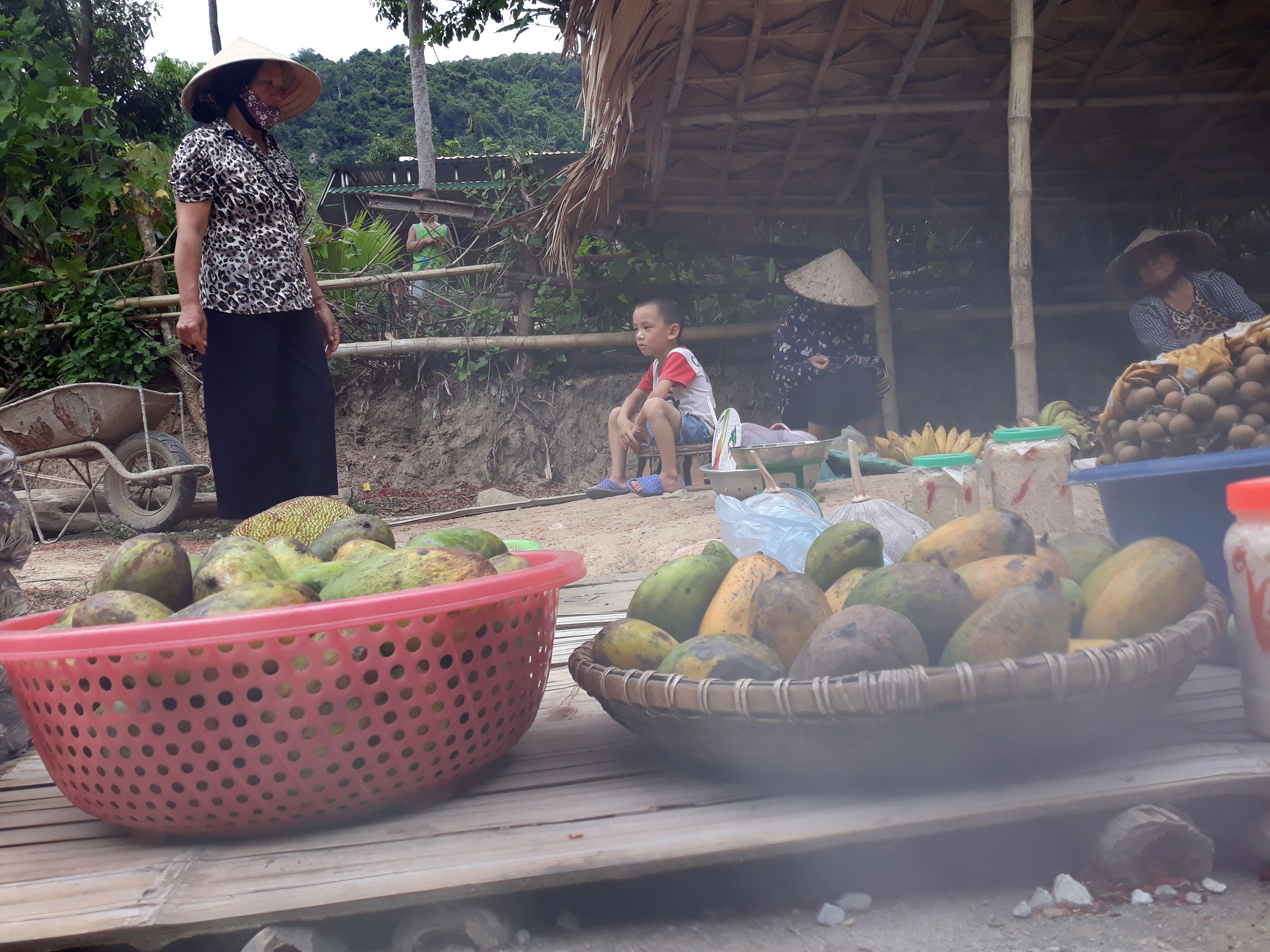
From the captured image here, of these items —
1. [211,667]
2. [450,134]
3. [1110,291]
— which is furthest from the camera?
[450,134]

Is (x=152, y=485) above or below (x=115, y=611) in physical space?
below

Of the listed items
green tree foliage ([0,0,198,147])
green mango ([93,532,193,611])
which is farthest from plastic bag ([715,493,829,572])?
green tree foliage ([0,0,198,147])

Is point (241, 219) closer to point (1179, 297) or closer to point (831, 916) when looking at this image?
point (831, 916)

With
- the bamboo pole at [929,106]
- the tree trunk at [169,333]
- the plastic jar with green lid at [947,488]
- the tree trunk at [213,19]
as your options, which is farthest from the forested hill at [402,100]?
the plastic jar with green lid at [947,488]

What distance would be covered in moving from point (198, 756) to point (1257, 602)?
1428mm

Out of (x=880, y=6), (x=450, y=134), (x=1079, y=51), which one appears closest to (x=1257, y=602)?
(x=880, y=6)

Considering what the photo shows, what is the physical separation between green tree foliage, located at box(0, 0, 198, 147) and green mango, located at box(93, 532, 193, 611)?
15.2 m

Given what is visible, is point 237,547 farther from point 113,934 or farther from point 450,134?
point 450,134

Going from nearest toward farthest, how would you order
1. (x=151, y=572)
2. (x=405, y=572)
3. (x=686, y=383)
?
(x=405, y=572) < (x=151, y=572) < (x=686, y=383)

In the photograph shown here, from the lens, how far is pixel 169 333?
7.74 meters

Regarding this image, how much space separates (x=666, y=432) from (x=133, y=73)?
52.1ft

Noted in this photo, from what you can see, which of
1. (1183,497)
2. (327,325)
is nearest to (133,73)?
(327,325)

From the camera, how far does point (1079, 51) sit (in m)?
5.20

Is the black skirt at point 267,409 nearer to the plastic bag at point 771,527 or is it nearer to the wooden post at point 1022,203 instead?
the plastic bag at point 771,527
